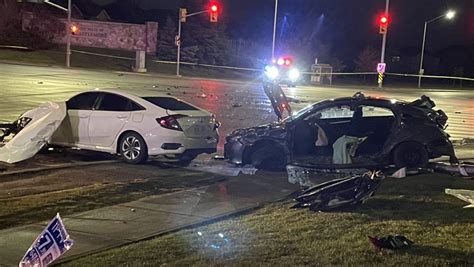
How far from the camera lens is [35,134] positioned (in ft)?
39.9

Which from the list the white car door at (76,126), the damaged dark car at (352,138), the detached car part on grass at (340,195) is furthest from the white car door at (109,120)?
the detached car part on grass at (340,195)

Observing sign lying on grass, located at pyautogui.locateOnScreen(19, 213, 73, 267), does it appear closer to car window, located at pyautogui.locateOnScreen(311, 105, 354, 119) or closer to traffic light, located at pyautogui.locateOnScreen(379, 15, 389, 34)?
car window, located at pyautogui.locateOnScreen(311, 105, 354, 119)

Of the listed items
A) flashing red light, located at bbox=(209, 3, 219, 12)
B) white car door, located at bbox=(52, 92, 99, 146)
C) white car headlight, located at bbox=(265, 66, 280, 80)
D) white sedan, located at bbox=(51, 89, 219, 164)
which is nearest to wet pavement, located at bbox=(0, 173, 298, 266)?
white sedan, located at bbox=(51, 89, 219, 164)

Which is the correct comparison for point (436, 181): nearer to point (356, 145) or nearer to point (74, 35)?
point (356, 145)

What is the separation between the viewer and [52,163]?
12344mm

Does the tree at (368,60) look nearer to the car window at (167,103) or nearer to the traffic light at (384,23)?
the traffic light at (384,23)

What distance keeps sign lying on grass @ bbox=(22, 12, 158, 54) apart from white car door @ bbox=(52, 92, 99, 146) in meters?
61.0

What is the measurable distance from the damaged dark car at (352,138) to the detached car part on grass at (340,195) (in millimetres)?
2807

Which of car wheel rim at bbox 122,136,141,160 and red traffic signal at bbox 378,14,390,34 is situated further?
red traffic signal at bbox 378,14,390,34

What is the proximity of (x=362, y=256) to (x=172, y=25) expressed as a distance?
82707 mm

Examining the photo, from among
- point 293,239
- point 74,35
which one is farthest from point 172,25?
point 293,239

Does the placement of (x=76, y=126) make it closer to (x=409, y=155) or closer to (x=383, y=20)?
(x=409, y=155)

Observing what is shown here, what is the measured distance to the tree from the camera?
98312 mm

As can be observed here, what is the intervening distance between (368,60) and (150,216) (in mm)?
93514
